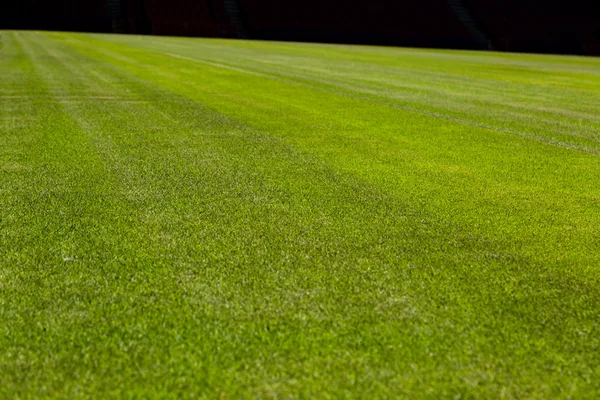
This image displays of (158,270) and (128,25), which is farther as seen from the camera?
(128,25)

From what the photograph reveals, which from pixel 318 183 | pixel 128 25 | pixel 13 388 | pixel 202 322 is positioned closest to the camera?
pixel 13 388

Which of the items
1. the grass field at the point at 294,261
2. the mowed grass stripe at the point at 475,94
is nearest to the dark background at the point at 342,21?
the mowed grass stripe at the point at 475,94

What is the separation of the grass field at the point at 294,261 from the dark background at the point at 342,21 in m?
33.5

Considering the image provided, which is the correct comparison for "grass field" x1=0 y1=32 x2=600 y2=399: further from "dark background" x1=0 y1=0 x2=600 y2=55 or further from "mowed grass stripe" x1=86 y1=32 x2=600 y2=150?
"dark background" x1=0 y1=0 x2=600 y2=55

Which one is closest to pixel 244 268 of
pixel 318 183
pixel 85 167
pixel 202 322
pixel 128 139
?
pixel 202 322

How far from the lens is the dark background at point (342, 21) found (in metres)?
38.2

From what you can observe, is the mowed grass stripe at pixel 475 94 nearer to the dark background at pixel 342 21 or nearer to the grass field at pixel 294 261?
the grass field at pixel 294 261

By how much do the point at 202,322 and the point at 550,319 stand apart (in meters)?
1.19

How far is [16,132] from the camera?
589cm

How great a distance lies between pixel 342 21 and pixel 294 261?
38119 mm

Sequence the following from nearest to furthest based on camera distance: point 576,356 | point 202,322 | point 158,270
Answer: point 576,356 → point 202,322 → point 158,270

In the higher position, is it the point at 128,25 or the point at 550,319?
the point at 128,25

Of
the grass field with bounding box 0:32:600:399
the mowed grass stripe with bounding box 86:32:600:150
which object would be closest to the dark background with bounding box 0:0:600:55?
the mowed grass stripe with bounding box 86:32:600:150

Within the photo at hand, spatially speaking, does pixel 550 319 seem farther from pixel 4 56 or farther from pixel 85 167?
pixel 4 56
